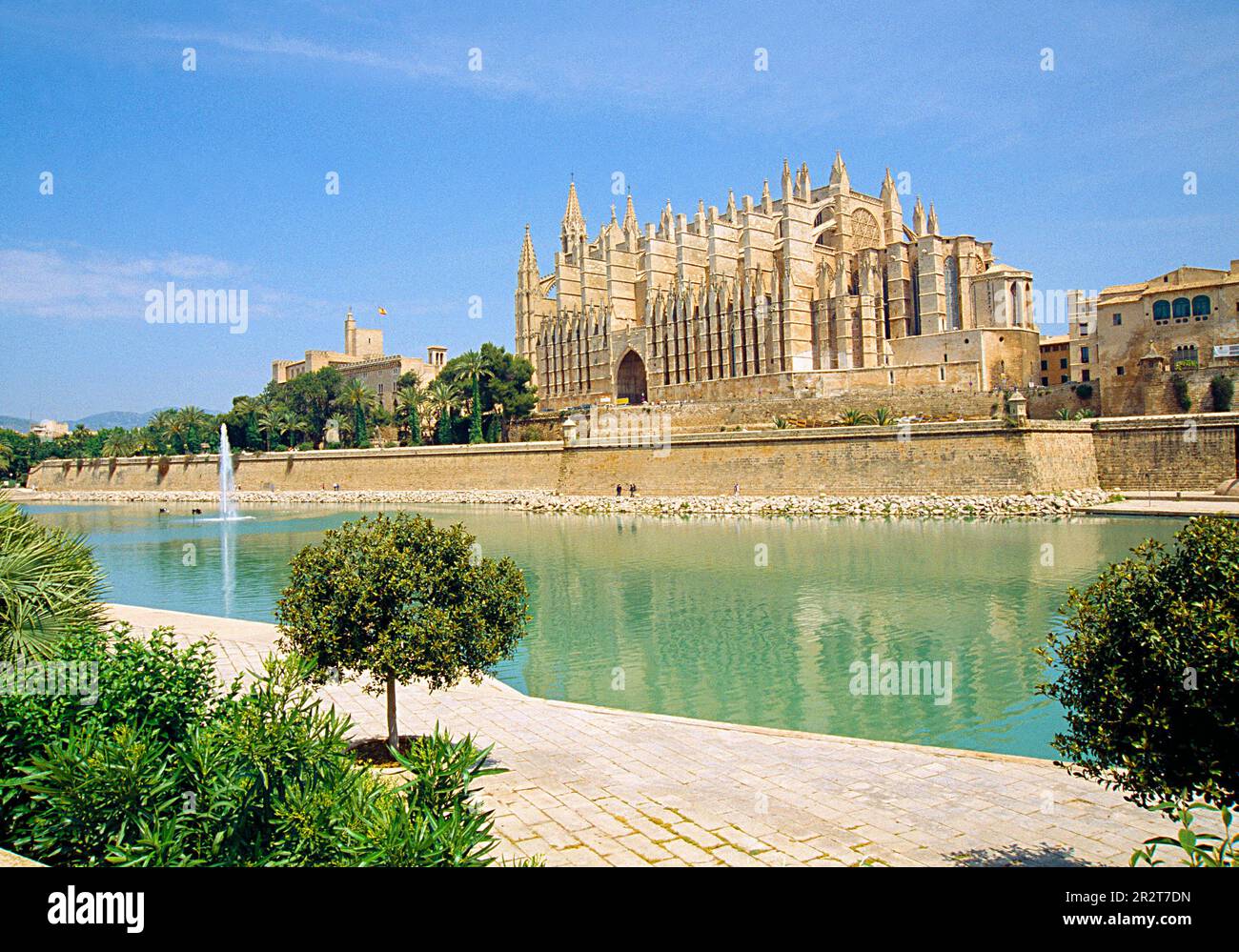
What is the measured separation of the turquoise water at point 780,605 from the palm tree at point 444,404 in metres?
22.5

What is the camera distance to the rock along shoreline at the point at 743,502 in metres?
28.9

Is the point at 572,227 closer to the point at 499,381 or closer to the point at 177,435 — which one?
the point at 499,381

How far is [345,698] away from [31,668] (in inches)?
153

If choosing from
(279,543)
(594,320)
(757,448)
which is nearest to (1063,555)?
(757,448)

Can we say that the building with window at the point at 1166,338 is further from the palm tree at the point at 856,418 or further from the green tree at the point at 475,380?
the green tree at the point at 475,380

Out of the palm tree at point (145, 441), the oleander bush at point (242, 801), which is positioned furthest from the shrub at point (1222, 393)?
the palm tree at point (145, 441)

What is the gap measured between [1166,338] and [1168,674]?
1468 inches

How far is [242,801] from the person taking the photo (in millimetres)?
3721

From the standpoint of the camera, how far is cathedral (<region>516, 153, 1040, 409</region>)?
42594 mm

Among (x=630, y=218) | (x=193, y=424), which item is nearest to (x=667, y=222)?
(x=630, y=218)

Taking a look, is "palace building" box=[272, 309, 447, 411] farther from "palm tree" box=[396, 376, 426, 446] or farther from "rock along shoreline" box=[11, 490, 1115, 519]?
"rock along shoreline" box=[11, 490, 1115, 519]

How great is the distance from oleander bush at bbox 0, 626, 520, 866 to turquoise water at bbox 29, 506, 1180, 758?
5.61 metres

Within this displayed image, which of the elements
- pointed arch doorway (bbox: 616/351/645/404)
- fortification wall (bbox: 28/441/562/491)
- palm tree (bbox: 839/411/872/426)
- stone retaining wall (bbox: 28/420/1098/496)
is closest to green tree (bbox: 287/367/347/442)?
fortification wall (bbox: 28/441/562/491)
